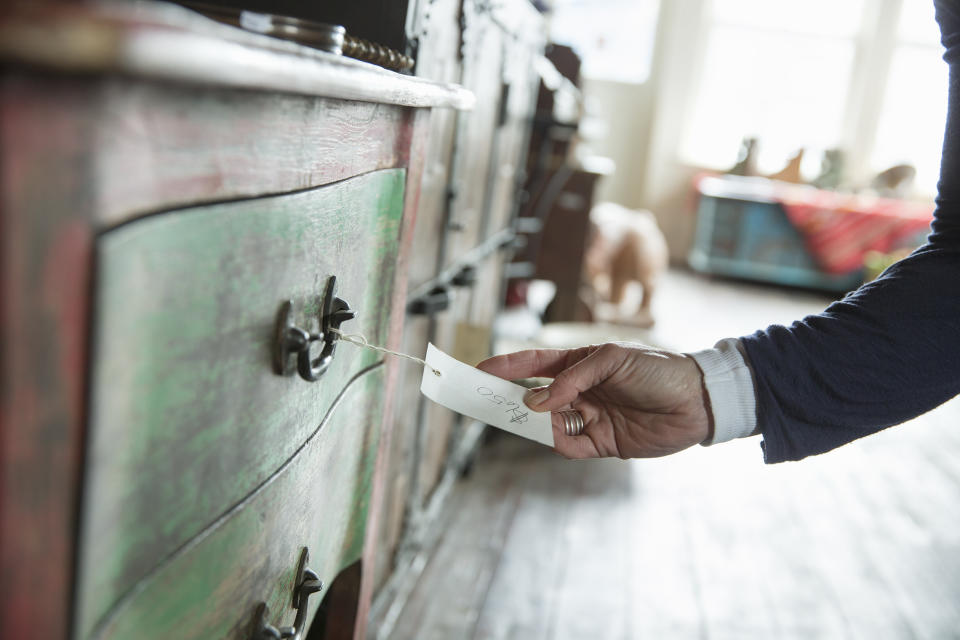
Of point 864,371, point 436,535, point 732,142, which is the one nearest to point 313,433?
point 864,371

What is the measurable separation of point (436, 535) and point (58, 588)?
2.09m

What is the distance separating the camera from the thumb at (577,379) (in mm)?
984

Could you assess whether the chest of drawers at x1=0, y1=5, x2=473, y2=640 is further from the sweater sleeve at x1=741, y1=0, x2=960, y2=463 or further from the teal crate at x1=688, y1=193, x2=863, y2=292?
the teal crate at x1=688, y1=193, x2=863, y2=292

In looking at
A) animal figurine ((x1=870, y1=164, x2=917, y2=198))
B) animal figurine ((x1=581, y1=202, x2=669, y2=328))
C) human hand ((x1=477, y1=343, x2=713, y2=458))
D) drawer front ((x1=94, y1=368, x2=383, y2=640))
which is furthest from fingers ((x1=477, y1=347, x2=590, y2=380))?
animal figurine ((x1=870, y1=164, x2=917, y2=198))

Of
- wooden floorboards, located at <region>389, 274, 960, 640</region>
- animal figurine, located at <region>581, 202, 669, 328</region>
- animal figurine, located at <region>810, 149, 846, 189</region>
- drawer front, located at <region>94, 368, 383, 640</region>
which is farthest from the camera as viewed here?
animal figurine, located at <region>810, 149, 846, 189</region>

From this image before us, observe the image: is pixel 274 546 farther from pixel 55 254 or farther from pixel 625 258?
pixel 625 258

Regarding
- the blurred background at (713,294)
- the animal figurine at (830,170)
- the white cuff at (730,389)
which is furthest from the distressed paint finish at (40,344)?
the animal figurine at (830,170)

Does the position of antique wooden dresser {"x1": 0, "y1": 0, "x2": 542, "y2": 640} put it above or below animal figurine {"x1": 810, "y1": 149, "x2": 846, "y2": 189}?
below

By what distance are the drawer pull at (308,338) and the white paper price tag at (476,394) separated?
10 centimetres

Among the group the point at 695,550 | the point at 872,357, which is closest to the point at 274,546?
the point at 872,357

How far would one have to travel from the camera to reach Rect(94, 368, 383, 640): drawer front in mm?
540

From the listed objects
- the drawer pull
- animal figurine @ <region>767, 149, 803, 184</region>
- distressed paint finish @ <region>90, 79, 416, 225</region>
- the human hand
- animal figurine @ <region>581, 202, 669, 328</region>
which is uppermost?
animal figurine @ <region>767, 149, 803, 184</region>

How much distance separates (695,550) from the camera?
2.56m

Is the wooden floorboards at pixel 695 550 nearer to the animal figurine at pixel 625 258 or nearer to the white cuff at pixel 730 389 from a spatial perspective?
the white cuff at pixel 730 389
